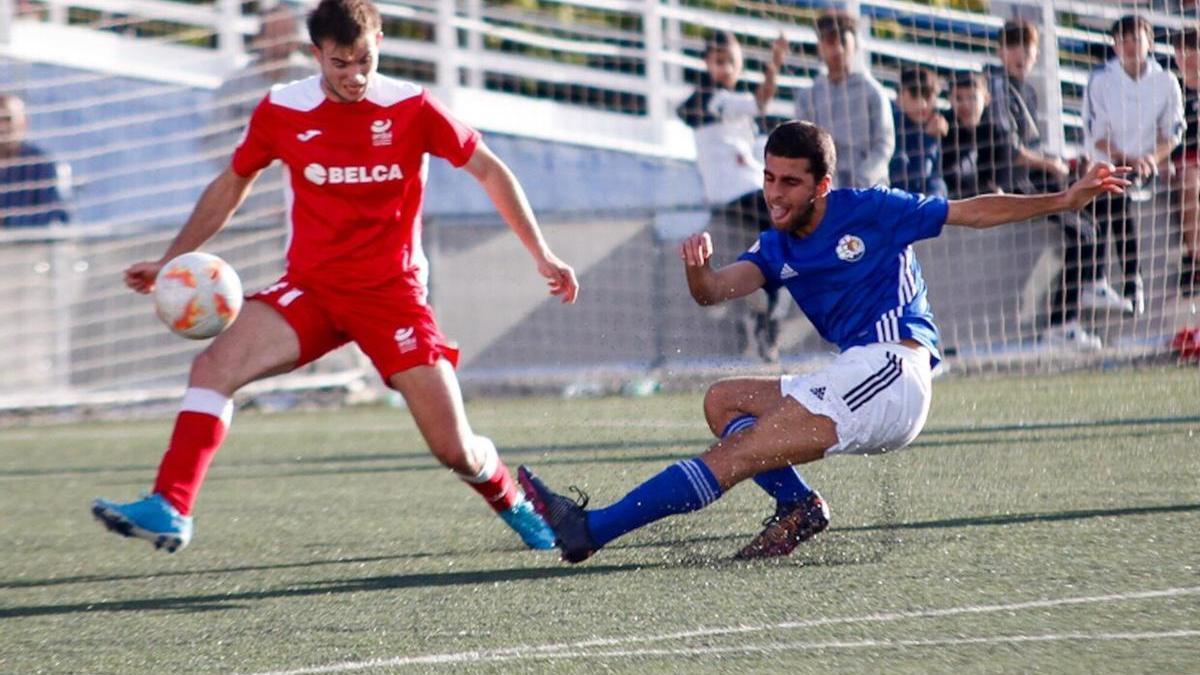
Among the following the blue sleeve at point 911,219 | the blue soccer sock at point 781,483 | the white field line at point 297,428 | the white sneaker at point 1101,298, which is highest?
the blue sleeve at point 911,219

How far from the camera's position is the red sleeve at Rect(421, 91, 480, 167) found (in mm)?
5820

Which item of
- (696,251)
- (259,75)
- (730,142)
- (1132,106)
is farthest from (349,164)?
(259,75)

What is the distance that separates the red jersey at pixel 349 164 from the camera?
18.7ft

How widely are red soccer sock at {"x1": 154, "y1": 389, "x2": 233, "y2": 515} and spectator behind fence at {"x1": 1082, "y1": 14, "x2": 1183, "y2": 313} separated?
15.7ft

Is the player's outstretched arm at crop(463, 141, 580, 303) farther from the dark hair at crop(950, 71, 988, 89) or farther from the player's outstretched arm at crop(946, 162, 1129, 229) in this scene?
the dark hair at crop(950, 71, 988, 89)

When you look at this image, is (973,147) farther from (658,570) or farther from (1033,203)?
(658,570)

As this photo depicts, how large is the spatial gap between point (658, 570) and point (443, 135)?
156 cm

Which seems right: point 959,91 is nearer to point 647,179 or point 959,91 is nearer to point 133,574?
point 647,179

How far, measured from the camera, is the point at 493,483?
19.1ft

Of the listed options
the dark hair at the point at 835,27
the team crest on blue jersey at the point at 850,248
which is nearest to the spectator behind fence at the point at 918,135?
the dark hair at the point at 835,27

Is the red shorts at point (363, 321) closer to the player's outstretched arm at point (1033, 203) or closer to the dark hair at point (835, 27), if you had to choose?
the player's outstretched arm at point (1033, 203)

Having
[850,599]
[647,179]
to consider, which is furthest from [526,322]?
[850,599]

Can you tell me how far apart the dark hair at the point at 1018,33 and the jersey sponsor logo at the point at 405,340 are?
5.18 metres

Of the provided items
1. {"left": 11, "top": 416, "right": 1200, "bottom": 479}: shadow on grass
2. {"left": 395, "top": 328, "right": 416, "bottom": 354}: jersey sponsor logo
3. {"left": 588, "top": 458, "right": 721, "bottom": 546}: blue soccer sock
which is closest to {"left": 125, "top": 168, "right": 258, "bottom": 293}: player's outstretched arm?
{"left": 395, "top": 328, "right": 416, "bottom": 354}: jersey sponsor logo
